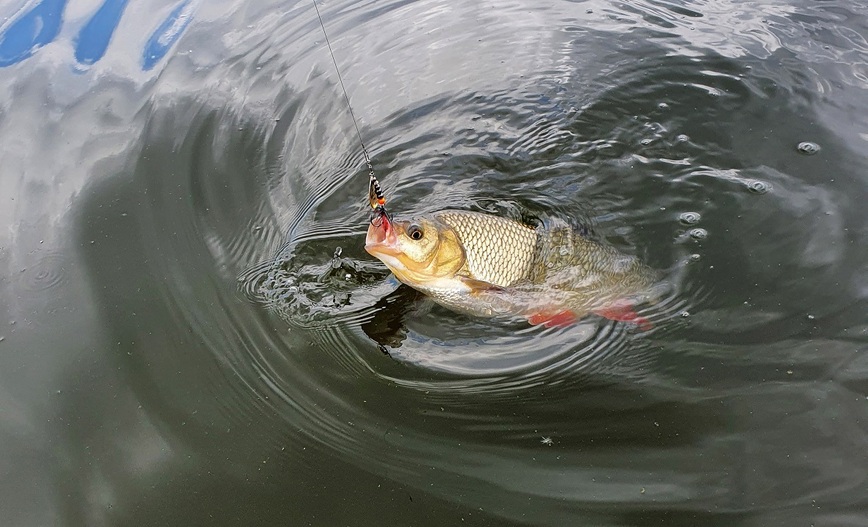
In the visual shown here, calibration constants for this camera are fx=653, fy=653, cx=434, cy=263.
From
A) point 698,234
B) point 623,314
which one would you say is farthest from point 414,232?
point 698,234

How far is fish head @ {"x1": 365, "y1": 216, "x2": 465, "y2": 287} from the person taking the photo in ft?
8.69

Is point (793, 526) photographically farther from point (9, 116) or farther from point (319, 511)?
point (9, 116)

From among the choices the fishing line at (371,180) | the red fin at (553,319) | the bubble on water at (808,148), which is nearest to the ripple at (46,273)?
the fishing line at (371,180)

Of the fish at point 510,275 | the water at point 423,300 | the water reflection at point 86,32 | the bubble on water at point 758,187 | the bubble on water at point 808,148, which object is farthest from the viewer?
the water reflection at point 86,32

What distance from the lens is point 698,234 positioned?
10.2 feet

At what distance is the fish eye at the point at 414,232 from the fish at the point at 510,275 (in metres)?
0.01

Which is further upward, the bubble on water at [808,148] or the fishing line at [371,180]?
the fishing line at [371,180]

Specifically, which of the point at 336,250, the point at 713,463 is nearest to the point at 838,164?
the point at 713,463

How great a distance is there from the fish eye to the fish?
0.05 ft

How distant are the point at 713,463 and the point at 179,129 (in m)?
3.47

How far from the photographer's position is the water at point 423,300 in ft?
7.52

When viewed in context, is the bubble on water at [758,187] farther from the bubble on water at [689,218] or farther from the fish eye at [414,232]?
the fish eye at [414,232]

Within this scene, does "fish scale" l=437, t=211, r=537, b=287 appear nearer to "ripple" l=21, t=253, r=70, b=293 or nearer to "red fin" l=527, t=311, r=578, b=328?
"red fin" l=527, t=311, r=578, b=328

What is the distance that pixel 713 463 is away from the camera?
7.35ft
